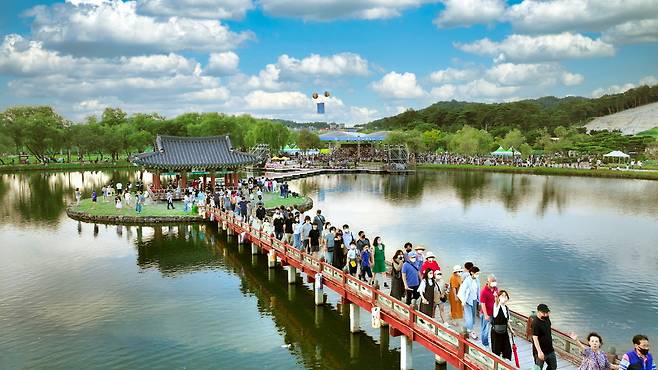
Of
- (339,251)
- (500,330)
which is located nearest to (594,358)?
(500,330)

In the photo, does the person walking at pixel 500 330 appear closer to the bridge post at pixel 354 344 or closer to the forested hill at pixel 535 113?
the bridge post at pixel 354 344

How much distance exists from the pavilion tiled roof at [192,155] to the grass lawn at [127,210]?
377 cm

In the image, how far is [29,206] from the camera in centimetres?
4812

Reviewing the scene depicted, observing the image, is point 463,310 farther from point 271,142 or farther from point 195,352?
point 271,142

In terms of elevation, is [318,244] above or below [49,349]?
above

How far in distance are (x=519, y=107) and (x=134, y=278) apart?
562ft

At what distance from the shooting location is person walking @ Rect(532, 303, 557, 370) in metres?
10.4

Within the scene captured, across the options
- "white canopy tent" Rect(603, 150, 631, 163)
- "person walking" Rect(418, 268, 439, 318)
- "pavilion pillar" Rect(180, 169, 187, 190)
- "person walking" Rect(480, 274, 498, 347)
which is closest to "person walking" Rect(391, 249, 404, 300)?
"person walking" Rect(418, 268, 439, 318)

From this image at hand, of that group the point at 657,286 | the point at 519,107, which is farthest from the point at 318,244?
the point at 519,107

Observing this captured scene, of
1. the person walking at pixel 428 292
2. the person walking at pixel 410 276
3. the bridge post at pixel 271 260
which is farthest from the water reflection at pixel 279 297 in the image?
the person walking at pixel 428 292

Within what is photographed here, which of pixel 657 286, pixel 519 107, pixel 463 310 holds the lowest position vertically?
pixel 657 286

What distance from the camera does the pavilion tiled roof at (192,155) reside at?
148ft

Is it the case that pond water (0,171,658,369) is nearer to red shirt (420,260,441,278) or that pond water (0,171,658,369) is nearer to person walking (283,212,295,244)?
person walking (283,212,295,244)

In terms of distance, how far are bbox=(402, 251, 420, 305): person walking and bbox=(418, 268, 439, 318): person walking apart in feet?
2.32
